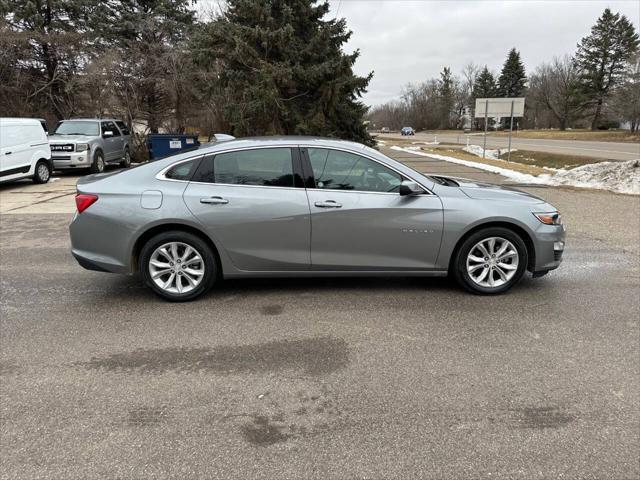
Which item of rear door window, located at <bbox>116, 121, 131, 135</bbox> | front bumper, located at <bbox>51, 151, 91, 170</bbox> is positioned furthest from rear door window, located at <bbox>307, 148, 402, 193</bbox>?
rear door window, located at <bbox>116, 121, 131, 135</bbox>

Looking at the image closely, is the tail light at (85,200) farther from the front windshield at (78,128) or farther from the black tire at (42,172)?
the front windshield at (78,128)

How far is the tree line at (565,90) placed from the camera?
173 feet

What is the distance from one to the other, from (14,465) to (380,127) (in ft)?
423

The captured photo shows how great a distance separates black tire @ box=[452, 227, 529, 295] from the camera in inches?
185

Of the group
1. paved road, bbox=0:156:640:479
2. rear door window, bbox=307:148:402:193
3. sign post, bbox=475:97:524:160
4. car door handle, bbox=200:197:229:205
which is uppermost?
sign post, bbox=475:97:524:160

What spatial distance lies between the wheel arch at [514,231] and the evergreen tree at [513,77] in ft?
301

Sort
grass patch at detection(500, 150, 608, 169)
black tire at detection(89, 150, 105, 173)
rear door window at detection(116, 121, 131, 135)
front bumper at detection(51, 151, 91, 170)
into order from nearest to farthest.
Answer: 1. front bumper at detection(51, 151, 91, 170)
2. black tire at detection(89, 150, 105, 173)
3. rear door window at detection(116, 121, 131, 135)
4. grass patch at detection(500, 150, 608, 169)

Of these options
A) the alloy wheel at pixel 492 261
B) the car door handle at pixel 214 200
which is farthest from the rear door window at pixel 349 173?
the alloy wheel at pixel 492 261

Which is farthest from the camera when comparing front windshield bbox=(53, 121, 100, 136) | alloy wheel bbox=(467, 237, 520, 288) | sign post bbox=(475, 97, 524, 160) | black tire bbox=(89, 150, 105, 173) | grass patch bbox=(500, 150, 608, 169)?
sign post bbox=(475, 97, 524, 160)

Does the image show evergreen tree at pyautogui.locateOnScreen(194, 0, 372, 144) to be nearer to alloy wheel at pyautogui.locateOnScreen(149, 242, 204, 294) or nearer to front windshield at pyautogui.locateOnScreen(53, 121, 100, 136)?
front windshield at pyautogui.locateOnScreen(53, 121, 100, 136)

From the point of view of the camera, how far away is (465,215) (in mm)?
4621

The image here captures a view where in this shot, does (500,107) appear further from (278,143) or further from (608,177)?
(278,143)

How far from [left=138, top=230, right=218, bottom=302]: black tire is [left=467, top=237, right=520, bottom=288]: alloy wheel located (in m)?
2.54

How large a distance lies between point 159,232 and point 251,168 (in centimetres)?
108
